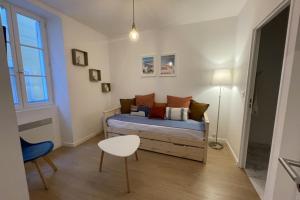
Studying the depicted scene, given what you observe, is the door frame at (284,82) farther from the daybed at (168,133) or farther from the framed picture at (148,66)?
the framed picture at (148,66)

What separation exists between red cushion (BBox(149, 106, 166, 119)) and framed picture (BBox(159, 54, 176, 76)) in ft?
2.79

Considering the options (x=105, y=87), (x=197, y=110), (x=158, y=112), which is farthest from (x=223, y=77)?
(x=105, y=87)

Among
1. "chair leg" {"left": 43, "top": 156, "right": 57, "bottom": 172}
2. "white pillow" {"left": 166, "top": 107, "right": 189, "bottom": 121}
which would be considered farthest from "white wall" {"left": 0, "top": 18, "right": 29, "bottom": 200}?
"white pillow" {"left": 166, "top": 107, "right": 189, "bottom": 121}

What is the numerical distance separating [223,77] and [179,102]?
91 cm

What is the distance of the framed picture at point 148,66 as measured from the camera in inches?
126

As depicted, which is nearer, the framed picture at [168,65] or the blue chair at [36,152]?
the blue chair at [36,152]

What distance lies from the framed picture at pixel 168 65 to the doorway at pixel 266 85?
1468 millimetres

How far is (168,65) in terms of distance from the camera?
10.1ft

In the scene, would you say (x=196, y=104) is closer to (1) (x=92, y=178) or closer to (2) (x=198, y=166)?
(2) (x=198, y=166)

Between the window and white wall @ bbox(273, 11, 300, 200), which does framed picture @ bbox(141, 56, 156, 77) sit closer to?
the window

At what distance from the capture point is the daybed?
7.00 ft

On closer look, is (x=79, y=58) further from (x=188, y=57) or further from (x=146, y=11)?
(x=188, y=57)

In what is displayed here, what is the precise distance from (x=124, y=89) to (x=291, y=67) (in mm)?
3066

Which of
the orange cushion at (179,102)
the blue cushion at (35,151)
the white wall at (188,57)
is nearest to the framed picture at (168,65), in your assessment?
the white wall at (188,57)
